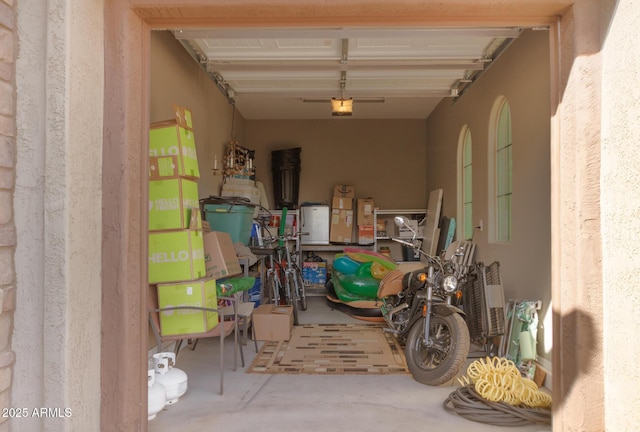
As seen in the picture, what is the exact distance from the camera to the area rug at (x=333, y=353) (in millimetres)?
3883

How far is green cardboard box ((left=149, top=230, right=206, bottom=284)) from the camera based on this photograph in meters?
3.34

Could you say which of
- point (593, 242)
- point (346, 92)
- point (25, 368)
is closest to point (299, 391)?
point (25, 368)

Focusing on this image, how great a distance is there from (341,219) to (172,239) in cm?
517

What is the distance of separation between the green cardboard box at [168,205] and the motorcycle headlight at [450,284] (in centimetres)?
201

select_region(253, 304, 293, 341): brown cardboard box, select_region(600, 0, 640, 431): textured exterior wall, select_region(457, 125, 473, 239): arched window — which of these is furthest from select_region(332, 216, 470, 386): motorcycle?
select_region(457, 125, 473, 239): arched window

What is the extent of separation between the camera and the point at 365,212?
27.1ft

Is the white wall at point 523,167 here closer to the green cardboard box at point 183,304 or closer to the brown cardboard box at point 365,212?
the green cardboard box at point 183,304

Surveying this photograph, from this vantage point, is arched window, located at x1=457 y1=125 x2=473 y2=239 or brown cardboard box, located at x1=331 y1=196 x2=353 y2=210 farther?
brown cardboard box, located at x1=331 y1=196 x2=353 y2=210

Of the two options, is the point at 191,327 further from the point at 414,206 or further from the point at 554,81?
the point at 414,206

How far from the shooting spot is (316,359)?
419 cm

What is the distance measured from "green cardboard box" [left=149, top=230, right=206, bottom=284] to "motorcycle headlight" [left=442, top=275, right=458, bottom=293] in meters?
1.92

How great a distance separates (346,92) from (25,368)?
5170 mm

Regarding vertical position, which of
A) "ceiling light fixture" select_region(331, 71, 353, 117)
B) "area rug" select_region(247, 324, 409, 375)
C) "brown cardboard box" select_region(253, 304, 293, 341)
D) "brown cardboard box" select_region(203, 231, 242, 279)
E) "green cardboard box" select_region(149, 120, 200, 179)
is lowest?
"area rug" select_region(247, 324, 409, 375)

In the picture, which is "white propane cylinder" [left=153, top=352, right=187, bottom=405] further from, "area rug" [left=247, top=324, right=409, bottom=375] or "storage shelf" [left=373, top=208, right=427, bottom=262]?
"storage shelf" [left=373, top=208, right=427, bottom=262]
